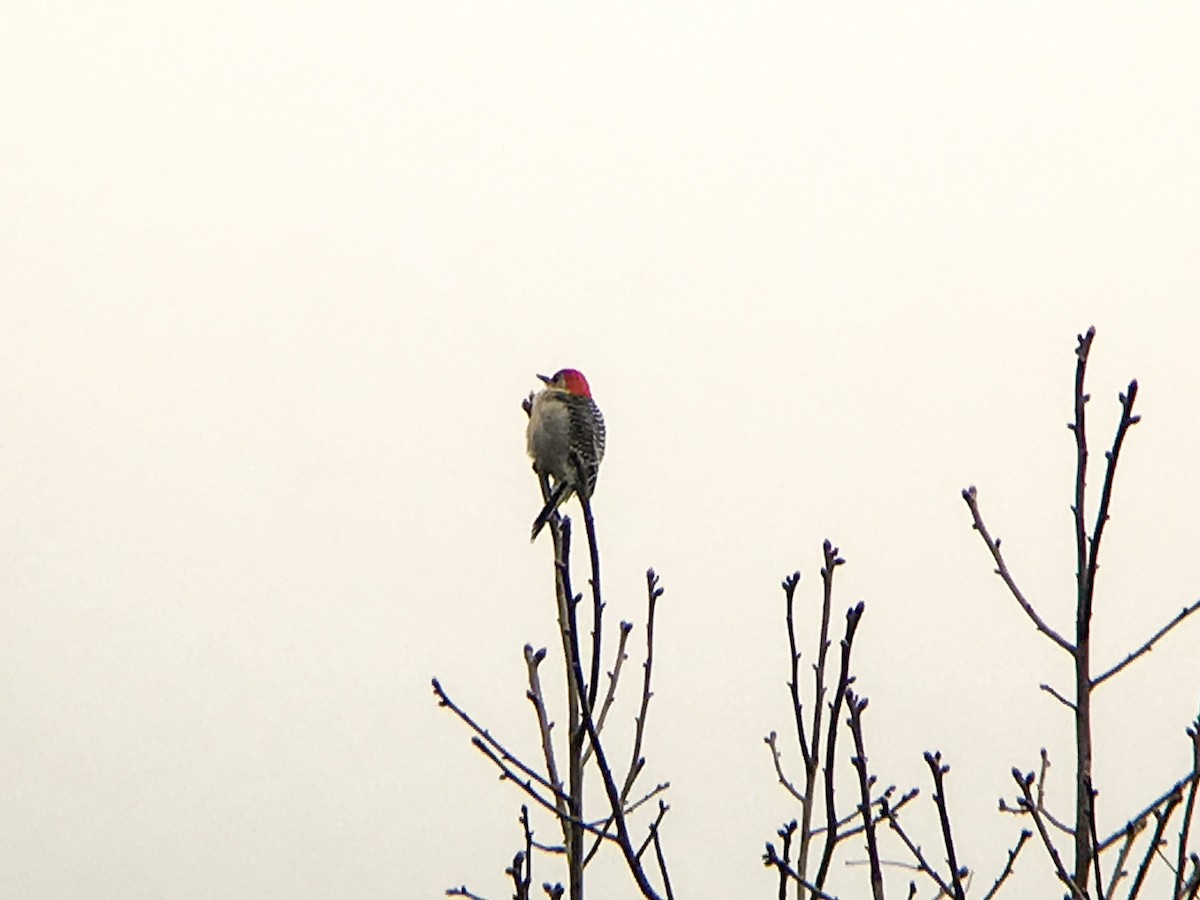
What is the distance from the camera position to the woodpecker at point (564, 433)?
5953mm

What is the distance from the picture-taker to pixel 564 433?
19.5ft

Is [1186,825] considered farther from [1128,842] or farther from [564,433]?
[564,433]

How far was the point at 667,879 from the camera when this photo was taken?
8.17ft

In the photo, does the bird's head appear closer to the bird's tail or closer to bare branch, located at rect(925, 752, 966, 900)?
the bird's tail

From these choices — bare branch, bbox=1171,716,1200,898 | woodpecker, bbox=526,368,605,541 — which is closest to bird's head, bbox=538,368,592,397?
woodpecker, bbox=526,368,605,541

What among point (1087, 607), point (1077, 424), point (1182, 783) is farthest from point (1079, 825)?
point (1077, 424)

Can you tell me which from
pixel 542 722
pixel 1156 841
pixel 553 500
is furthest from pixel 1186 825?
pixel 553 500

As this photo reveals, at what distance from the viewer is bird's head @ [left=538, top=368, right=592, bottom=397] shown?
20.5 ft

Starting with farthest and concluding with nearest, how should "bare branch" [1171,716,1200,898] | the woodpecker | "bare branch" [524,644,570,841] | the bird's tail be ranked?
the woodpecker < the bird's tail < "bare branch" [524,644,570,841] < "bare branch" [1171,716,1200,898]

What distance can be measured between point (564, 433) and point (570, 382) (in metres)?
0.44

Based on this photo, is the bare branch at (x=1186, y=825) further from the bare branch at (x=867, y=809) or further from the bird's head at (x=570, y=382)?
the bird's head at (x=570, y=382)

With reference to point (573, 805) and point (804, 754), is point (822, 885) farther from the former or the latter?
point (573, 805)

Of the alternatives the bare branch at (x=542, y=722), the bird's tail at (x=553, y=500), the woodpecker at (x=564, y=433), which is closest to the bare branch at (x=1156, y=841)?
the bare branch at (x=542, y=722)

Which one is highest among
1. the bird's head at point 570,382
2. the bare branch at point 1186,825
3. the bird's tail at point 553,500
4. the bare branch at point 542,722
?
the bird's head at point 570,382
